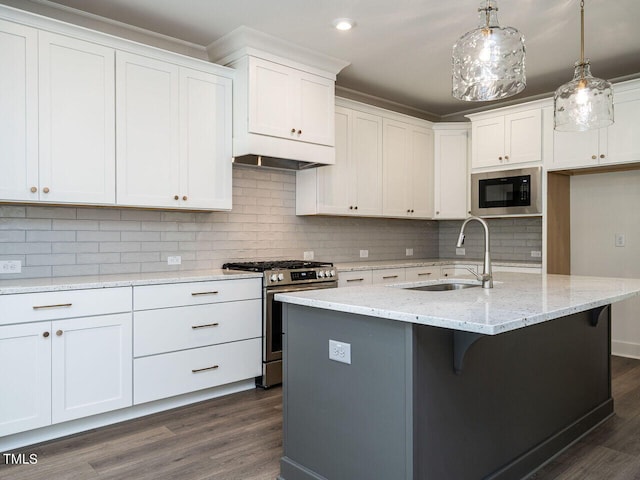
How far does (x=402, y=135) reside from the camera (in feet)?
17.3

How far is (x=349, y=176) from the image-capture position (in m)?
4.76

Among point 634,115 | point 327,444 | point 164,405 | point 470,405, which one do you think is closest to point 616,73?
point 634,115

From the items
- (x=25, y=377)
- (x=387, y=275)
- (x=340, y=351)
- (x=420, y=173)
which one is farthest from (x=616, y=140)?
(x=25, y=377)

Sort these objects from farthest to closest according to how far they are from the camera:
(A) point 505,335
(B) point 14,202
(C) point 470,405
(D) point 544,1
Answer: (D) point 544,1
(B) point 14,202
(A) point 505,335
(C) point 470,405

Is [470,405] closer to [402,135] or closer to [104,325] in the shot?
[104,325]

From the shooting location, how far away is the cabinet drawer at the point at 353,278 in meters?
4.41

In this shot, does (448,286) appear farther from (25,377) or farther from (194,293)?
(25,377)

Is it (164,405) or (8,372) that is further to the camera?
(164,405)

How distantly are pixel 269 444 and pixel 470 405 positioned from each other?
1.21 m

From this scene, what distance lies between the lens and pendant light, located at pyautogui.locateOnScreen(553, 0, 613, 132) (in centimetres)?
261

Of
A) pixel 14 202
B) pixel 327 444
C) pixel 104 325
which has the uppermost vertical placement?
pixel 14 202

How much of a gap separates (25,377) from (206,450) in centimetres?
106

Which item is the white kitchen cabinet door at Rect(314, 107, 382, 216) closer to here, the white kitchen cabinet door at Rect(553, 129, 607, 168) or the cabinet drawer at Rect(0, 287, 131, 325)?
the white kitchen cabinet door at Rect(553, 129, 607, 168)

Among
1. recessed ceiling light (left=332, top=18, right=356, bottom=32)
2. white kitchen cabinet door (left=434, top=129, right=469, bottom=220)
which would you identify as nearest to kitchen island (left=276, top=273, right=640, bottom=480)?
recessed ceiling light (left=332, top=18, right=356, bottom=32)
